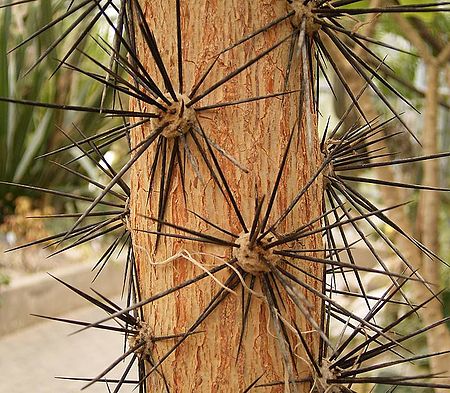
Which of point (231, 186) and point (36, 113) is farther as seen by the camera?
point (36, 113)

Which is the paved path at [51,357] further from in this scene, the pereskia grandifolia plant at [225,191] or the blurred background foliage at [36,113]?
the pereskia grandifolia plant at [225,191]

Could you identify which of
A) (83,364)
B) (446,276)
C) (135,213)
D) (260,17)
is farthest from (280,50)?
(83,364)

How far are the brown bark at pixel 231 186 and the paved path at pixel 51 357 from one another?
1.62 m

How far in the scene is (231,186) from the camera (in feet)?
1.31

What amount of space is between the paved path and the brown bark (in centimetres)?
162

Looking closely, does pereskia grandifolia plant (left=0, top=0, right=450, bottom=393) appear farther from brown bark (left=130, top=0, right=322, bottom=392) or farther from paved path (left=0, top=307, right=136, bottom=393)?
paved path (left=0, top=307, right=136, bottom=393)

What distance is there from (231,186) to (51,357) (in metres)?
2.28

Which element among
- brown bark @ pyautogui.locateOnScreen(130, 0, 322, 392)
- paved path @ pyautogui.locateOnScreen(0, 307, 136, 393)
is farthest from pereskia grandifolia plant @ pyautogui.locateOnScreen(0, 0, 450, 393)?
paved path @ pyautogui.locateOnScreen(0, 307, 136, 393)

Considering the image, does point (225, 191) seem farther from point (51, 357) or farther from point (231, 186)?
point (51, 357)

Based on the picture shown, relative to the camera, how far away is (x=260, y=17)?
0.41 meters

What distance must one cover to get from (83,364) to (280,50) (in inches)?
85.9

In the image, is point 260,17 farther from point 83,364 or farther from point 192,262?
point 83,364

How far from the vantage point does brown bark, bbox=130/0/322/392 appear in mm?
395

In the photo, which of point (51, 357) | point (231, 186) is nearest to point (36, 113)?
point (51, 357)
